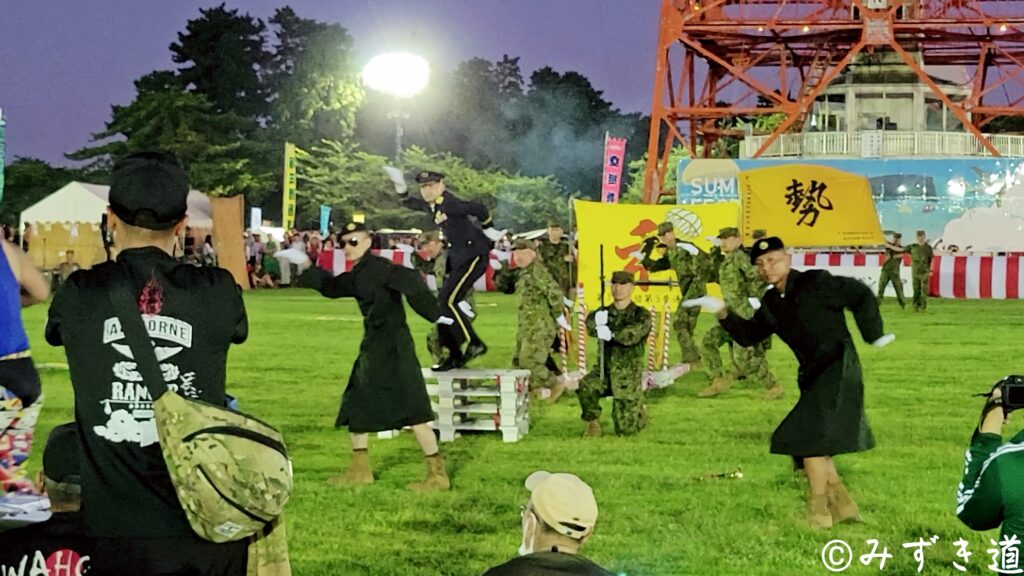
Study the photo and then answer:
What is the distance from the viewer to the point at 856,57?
1907 inches

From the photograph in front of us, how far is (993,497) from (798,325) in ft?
12.0

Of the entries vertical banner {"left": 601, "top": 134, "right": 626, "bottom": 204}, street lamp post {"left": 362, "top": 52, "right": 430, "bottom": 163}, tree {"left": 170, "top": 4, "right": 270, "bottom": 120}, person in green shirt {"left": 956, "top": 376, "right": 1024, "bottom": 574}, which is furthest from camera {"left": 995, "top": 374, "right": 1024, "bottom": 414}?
tree {"left": 170, "top": 4, "right": 270, "bottom": 120}

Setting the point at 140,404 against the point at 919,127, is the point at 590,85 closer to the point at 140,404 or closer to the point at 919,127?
the point at 919,127

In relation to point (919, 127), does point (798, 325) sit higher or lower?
lower

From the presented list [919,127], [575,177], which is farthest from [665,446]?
[575,177]

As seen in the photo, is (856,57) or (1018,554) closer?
(1018,554)

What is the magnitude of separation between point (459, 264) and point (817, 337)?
5934mm

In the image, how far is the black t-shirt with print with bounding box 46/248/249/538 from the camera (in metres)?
3.46

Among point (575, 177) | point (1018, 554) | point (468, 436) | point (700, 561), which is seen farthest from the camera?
point (575, 177)

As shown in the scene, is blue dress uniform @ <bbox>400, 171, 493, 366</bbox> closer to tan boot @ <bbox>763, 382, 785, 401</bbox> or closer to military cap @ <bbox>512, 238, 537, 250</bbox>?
military cap @ <bbox>512, 238, 537, 250</bbox>

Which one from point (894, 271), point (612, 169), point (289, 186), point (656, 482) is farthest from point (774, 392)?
point (289, 186)

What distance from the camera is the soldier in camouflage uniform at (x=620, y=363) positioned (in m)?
10.8

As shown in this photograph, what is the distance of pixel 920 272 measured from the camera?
26359 mm

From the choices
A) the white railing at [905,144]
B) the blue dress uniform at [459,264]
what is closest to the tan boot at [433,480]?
the blue dress uniform at [459,264]
